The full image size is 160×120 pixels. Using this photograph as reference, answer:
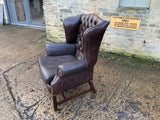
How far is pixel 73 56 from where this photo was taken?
2.28 meters

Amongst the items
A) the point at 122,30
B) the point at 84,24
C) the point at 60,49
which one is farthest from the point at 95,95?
the point at 122,30

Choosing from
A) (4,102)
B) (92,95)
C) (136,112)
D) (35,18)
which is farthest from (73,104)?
(35,18)

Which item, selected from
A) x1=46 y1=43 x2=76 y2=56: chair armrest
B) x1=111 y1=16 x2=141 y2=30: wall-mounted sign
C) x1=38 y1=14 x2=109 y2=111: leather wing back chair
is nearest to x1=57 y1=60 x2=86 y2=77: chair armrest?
x1=38 y1=14 x2=109 y2=111: leather wing back chair

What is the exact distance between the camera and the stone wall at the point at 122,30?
2.72 m

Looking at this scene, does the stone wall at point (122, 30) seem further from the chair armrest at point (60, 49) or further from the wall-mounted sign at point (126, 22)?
the chair armrest at point (60, 49)

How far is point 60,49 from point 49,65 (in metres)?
0.45

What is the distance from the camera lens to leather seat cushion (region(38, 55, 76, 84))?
5.60 ft

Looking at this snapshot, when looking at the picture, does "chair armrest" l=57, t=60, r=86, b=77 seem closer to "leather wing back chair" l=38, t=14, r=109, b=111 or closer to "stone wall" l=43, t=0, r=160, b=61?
"leather wing back chair" l=38, t=14, r=109, b=111

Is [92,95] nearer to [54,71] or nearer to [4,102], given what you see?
[54,71]

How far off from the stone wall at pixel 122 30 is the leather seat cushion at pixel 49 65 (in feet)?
4.76

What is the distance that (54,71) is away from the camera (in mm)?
1752

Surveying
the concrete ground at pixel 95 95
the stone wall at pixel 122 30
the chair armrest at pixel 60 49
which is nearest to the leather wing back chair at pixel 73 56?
the chair armrest at pixel 60 49

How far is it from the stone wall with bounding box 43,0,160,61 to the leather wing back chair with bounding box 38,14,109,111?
1132 mm

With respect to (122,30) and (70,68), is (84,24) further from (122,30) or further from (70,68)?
(122,30)
